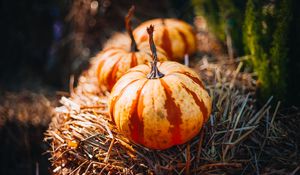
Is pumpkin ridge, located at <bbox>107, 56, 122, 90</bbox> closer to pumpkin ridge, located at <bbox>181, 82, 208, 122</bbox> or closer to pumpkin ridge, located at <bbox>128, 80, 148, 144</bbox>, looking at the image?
pumpkin ridge, located at <bbox>128, 80, 148, 144</bbox>

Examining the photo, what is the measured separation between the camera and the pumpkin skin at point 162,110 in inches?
91.3

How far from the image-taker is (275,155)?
258 cm

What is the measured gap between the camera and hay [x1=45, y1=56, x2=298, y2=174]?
2459 mm

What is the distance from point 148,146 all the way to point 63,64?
3786mm

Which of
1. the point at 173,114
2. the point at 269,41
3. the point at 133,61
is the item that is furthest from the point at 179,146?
the point at 269,41

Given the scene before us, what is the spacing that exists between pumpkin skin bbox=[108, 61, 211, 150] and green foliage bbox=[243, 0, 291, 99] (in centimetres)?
84

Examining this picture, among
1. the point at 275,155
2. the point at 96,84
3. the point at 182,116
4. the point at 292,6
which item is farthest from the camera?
the point at 96,84

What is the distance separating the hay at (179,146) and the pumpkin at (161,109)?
15 centimetres

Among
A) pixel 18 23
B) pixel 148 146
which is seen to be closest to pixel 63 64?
pixel 18 23

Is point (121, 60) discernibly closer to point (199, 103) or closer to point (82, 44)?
point (199, 103)

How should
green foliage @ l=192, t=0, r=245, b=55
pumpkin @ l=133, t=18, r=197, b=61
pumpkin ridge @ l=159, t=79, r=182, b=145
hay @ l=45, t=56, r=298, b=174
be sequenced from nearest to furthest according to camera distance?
pumpkin ridge @ l=159, t=79, r=182, b=145 → hay @ l=45, t=56, r=298, b=174 → pumpkin @ l=133, t=18, r=197, b=61 → green foliage @ l=192, t=0, r=245, b=55

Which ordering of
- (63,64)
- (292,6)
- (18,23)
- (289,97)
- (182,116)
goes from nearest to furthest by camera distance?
(182,116) < (292,6) < (289,97) < (63,64) < (18,23)

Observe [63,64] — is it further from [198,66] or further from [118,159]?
[118,159]

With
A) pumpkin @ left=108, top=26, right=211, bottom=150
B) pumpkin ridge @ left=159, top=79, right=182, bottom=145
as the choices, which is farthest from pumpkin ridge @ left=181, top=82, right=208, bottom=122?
pumpkin ridge @ left=159, top=79, right=182, bottom=145
